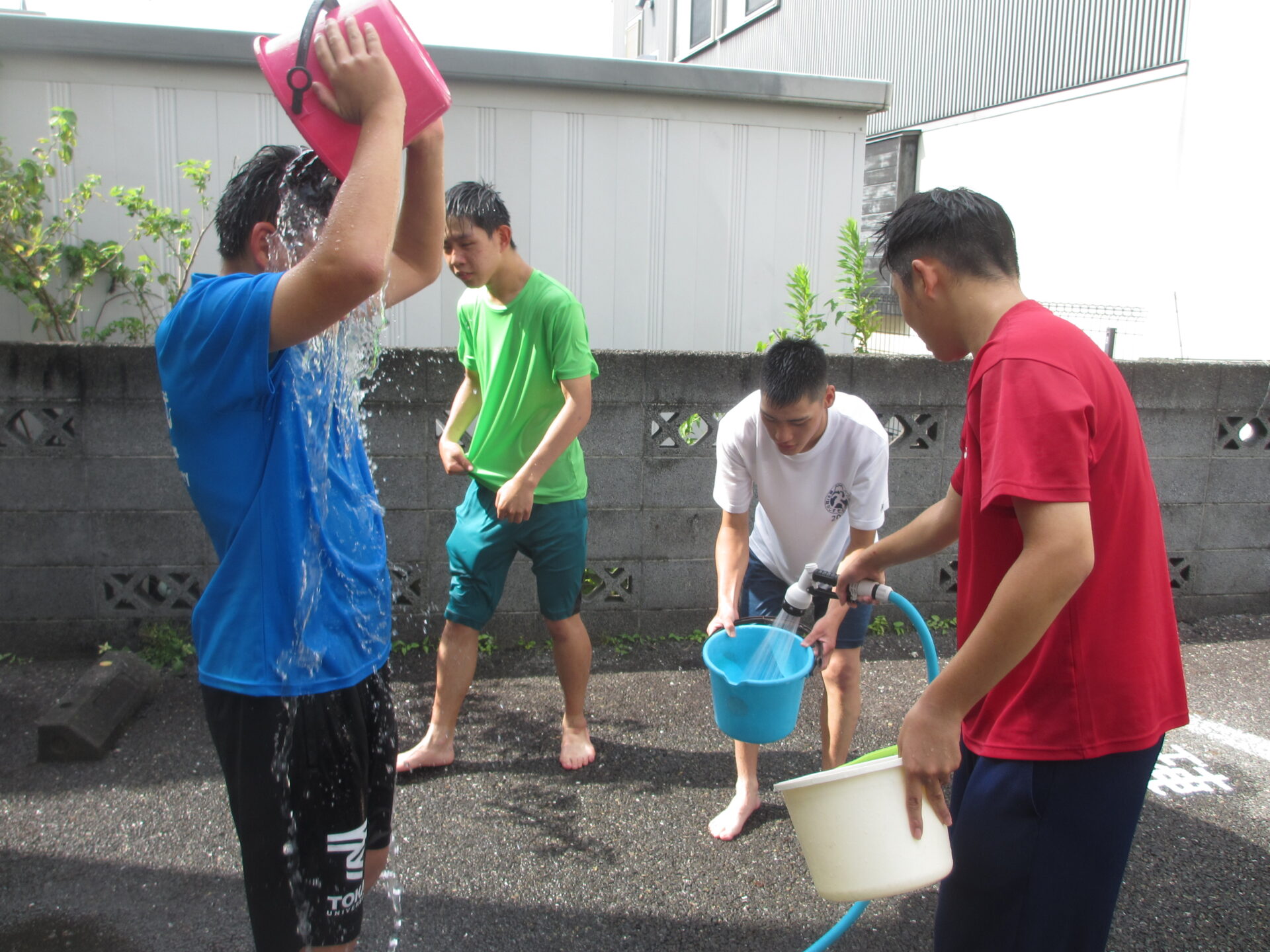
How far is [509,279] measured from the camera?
3371 mm

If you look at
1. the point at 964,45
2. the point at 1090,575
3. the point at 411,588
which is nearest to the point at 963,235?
the point at 1090,575

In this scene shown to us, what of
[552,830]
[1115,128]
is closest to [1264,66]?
[1115,128]

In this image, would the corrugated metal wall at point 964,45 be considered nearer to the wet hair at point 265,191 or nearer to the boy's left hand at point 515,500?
the boy's left hand at point 515,500

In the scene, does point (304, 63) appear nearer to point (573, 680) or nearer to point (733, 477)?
point (733, 477)

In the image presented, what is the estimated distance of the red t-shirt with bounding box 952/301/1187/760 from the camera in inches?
58.8

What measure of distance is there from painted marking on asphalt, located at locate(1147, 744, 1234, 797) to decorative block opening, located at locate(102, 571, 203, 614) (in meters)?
4.17

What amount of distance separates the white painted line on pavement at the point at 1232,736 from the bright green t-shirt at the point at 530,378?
2840 millimetres

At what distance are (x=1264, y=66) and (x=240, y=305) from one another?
37.9 ft

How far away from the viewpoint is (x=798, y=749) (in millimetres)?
3600

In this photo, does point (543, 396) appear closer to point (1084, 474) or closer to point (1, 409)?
point (1084, 474)

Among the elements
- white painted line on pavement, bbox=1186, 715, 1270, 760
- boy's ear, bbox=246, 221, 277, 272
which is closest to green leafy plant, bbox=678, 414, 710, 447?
white painted line on pavement, bbox=1186, 715, 1270, 760

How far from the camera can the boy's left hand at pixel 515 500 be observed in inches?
126

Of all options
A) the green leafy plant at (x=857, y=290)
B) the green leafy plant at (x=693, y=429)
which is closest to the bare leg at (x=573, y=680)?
the green leafy plant at (x=693, y=429)

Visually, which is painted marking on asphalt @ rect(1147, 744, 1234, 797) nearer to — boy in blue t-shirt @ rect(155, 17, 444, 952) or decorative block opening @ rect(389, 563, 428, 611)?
boy in blue t-shirt @ rect(155, 17, 444, 952)
